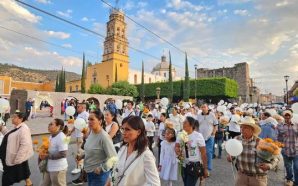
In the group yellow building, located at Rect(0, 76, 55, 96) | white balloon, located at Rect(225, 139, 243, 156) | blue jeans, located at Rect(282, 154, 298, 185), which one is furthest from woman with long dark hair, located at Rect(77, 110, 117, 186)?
yellow building, located at Rect(0, 76, 55, 96)

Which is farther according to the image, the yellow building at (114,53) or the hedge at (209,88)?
the yellow building at (114,53)

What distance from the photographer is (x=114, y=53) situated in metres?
69.4

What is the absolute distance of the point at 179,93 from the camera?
177ft

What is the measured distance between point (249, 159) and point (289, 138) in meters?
3.20

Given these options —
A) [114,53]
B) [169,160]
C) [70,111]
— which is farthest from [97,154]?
[114,53]

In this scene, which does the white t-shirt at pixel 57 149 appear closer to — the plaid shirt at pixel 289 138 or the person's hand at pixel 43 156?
the person's hand at pixel 43 156

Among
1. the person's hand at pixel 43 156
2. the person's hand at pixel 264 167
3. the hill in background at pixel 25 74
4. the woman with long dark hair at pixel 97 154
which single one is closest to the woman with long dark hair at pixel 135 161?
the woman with long dark hair at pixel 97 154

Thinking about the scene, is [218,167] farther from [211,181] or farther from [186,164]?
[186,164]

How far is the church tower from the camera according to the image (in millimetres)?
68062

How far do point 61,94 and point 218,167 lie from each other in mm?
20683

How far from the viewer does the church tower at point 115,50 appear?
68.1m

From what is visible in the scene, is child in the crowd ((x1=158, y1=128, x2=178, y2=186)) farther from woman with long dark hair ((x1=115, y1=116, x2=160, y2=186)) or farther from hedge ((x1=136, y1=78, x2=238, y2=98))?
hedge ((x1=136, y1=78, x2=238, y2=98))

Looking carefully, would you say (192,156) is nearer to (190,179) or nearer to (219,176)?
(190,179)

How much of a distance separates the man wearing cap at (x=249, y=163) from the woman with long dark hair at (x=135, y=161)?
6.55 feet
